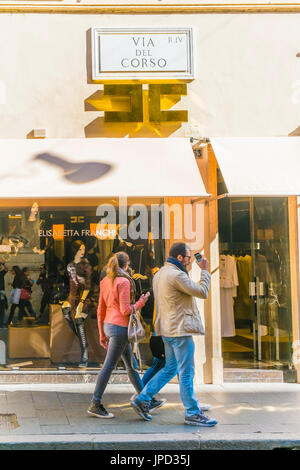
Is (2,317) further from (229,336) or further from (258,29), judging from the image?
(258,29)

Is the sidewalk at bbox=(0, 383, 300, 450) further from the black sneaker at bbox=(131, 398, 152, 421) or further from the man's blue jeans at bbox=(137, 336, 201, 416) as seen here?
the man's blue jeans at bbox=(137, 336, 201, 416)

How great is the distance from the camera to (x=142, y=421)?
26.6ft

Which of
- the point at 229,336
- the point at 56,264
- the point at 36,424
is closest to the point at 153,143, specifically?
the point at 56,264

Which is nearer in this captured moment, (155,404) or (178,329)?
(178,329)

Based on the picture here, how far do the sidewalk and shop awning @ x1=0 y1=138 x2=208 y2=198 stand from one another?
9.40 ft

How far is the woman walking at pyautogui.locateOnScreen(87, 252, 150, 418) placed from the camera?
27.1 ft

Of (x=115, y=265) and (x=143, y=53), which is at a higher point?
(x=143, y=53)

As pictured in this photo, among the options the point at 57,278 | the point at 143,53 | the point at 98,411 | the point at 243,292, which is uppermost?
the point at 143,53

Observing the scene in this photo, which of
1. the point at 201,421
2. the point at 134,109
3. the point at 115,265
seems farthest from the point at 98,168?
the point at 201,421

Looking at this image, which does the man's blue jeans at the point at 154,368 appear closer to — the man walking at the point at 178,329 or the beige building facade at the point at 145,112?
the man walking at the point at 178,329

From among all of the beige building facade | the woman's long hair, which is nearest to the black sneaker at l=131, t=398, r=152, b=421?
the woman's long hair

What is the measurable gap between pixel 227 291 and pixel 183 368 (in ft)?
12.1

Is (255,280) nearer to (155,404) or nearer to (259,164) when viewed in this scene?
(259,164)

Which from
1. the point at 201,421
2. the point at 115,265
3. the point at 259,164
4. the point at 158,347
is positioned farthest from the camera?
the point at 259,164
